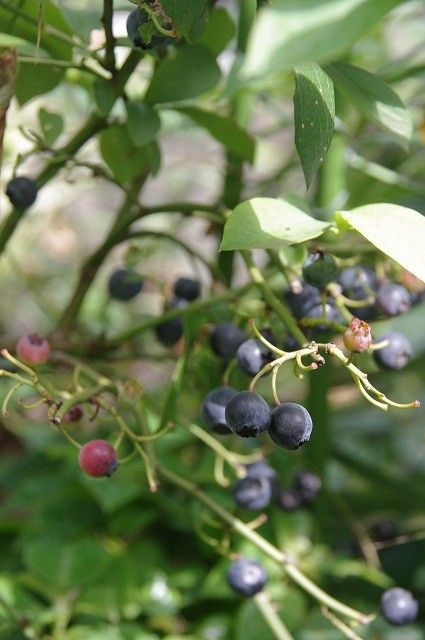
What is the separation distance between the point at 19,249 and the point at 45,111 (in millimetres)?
956

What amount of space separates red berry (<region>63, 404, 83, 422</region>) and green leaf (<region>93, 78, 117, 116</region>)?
0.20 m

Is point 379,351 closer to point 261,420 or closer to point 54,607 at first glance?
point 261,420

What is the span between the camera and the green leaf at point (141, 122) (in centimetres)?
63

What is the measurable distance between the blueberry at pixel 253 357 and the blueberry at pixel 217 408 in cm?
5

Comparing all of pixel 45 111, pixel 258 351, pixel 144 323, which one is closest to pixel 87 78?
pixel 45 111

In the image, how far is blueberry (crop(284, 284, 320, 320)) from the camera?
2.04 feet

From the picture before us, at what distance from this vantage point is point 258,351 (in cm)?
58

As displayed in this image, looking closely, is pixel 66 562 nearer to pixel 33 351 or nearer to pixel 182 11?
pixel 33 351

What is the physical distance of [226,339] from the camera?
67cm

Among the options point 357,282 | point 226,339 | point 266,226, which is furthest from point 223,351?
point 266,226

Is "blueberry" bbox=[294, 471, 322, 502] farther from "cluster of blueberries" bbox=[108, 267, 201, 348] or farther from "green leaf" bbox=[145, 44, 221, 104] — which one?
"green leaf" bbox=[145, 44, 221, 104]

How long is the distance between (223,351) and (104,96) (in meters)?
0.20

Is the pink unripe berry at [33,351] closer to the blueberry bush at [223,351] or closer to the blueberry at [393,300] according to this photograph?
the blueberry bush at [223,351]

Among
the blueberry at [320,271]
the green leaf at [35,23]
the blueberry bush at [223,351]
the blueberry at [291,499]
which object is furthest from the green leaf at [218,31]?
the blueberry at [291,499]
